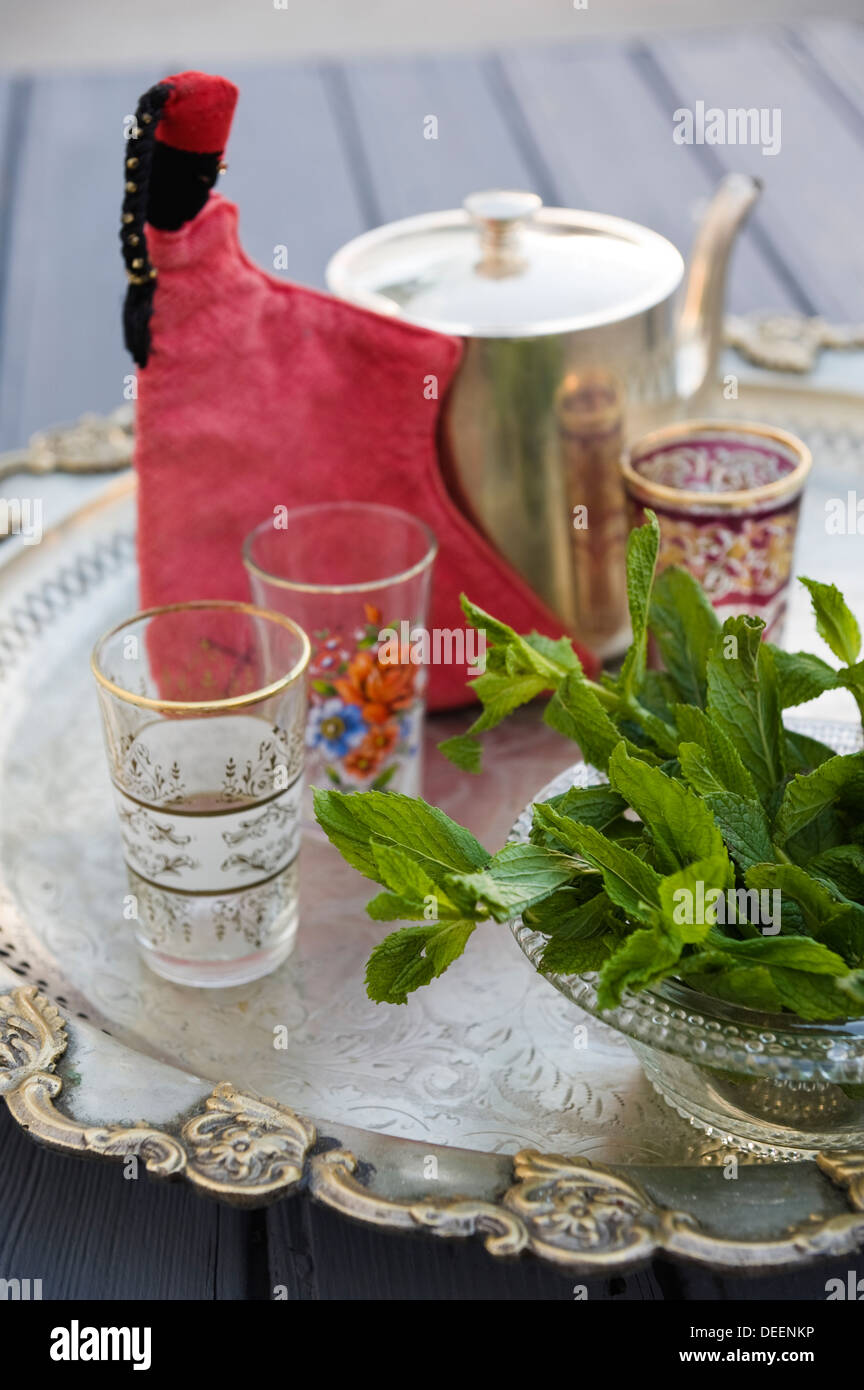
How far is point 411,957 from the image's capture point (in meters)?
0.33

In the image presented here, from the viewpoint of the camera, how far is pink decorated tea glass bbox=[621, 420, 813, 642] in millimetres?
493

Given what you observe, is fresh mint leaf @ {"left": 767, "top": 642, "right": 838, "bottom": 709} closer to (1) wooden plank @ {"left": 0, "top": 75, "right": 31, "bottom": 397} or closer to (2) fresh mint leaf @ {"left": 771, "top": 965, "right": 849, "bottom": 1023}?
(2) fresh mint leaf @ {"left": 771, "top": 965, "right": 849, "bottom": 1023}

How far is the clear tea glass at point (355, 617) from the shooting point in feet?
1.55

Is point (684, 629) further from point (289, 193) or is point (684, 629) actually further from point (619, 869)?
point (289, 193)

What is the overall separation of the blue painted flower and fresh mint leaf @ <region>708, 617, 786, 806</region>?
0.15 m

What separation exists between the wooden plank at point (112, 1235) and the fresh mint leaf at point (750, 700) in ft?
0.54

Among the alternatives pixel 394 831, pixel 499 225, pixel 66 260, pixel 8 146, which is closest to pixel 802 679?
pixel 394 831

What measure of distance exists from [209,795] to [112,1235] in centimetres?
11

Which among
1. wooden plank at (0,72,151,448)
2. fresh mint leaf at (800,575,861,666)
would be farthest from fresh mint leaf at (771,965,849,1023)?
wooden plank at (0,72,151,448)

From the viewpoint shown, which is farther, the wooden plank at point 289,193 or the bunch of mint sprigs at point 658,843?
the wooden plank at point 289,193

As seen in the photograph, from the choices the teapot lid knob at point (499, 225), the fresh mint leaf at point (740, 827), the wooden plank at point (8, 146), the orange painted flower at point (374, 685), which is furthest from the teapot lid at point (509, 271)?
the wooden plank at point (8, 146)

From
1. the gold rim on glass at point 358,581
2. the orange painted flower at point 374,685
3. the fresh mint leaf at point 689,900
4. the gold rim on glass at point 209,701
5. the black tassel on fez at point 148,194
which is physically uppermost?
the black tassel on fez at point 148,194

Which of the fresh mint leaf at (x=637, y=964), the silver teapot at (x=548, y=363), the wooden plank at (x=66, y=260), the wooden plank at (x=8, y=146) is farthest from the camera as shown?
the wooden plank at (x=8, y=146)

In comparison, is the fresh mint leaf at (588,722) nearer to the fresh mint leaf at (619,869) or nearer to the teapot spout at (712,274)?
the fresh mint leaf at (619,869)
